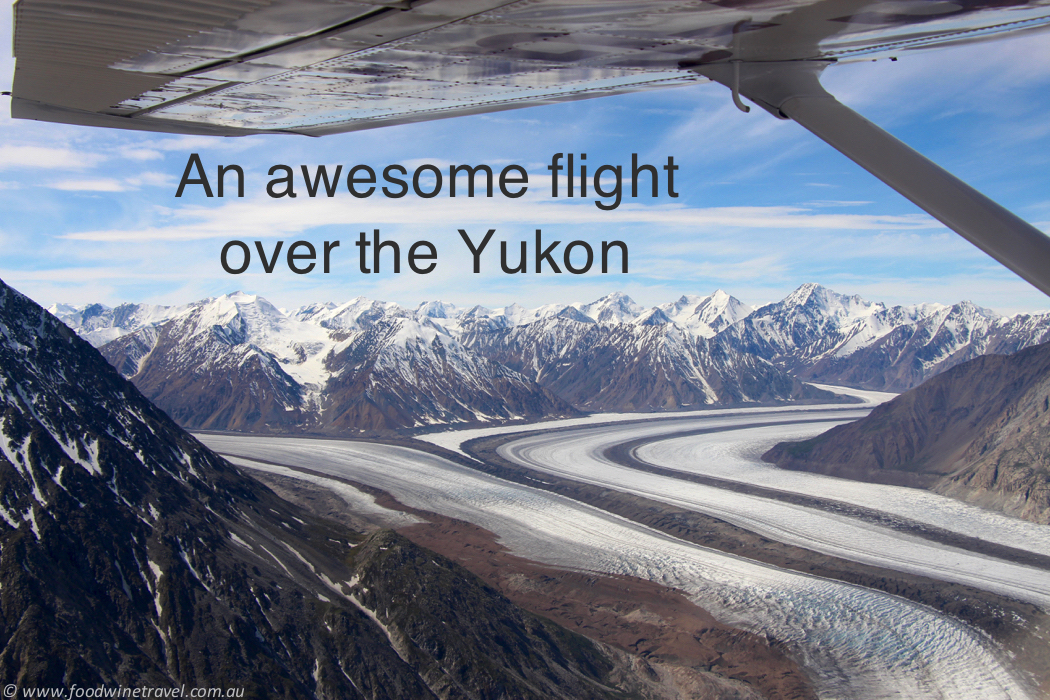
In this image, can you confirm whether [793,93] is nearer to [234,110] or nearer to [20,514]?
[234,110]

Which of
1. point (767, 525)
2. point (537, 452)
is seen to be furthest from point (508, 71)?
point (537, 452)

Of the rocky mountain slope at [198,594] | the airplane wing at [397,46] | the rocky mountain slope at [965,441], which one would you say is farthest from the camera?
the rocky mountain slope at [965,441]

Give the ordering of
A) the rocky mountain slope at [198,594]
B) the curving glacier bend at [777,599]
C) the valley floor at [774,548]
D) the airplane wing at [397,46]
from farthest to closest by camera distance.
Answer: the valley floor at [774,548], the curving glacier bend at [777,599], the rocky mountain slope at [198,594], the airplane wing at [397,46]

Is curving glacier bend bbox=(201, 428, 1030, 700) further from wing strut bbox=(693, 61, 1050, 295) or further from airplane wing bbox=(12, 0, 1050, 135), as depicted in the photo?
airplane wing bbox=(12, 0, 1050, 135)

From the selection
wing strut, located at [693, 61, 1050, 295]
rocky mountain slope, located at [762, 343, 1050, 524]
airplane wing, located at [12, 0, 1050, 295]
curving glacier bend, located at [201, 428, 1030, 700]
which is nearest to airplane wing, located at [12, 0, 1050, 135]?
airplane wing, located at [12, 0, 1050, 295]

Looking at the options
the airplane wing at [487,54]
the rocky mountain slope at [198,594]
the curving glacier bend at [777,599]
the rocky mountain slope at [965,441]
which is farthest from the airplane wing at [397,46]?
the rocky mountain slope at [965,441]

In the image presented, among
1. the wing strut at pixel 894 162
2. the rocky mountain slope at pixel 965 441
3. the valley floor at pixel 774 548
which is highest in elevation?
the wing strut at pixel 894 162

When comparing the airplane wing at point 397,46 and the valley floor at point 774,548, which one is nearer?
the airplane wing at point 397,46

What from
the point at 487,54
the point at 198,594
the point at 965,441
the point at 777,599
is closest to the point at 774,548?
the point at 777,599

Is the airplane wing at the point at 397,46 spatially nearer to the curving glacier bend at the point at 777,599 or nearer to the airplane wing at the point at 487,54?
the airplane wing at the point at 487,54
